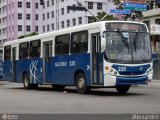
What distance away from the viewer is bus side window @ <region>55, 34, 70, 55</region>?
73.4ft

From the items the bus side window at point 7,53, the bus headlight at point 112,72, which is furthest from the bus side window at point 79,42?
the bus side window at point 7,53

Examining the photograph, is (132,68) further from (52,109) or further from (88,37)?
(52,109)

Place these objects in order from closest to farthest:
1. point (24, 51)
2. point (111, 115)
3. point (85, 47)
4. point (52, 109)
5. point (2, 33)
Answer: point (111, 115) → point (52, 109) → point (85, 47) → point (24, 51) → point (2, 33)

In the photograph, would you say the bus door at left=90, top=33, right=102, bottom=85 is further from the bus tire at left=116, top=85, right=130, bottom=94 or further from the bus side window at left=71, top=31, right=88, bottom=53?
the bus tire at left=116, top=85, right=130, bottom=94

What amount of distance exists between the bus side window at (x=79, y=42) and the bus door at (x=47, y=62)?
2.98 m

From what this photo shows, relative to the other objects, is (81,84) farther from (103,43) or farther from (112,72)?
(103,43)

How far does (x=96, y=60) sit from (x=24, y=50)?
9223mm

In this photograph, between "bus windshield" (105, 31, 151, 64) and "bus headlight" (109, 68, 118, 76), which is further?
"bus windshield" (105, 31, 151, 64)

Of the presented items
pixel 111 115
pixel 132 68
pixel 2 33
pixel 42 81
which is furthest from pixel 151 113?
pixel 2 33

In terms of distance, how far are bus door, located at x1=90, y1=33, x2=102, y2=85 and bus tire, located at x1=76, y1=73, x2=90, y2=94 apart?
0.76 meters

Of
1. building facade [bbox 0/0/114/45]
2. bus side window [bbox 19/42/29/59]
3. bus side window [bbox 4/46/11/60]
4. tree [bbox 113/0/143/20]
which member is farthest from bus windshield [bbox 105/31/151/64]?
building facade [bbox 0/0/114/45]

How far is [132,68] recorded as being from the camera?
19219mm

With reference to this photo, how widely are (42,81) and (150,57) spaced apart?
25.1 ft

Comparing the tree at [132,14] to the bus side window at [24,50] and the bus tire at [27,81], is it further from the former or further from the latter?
the bus tire at [27,81]
